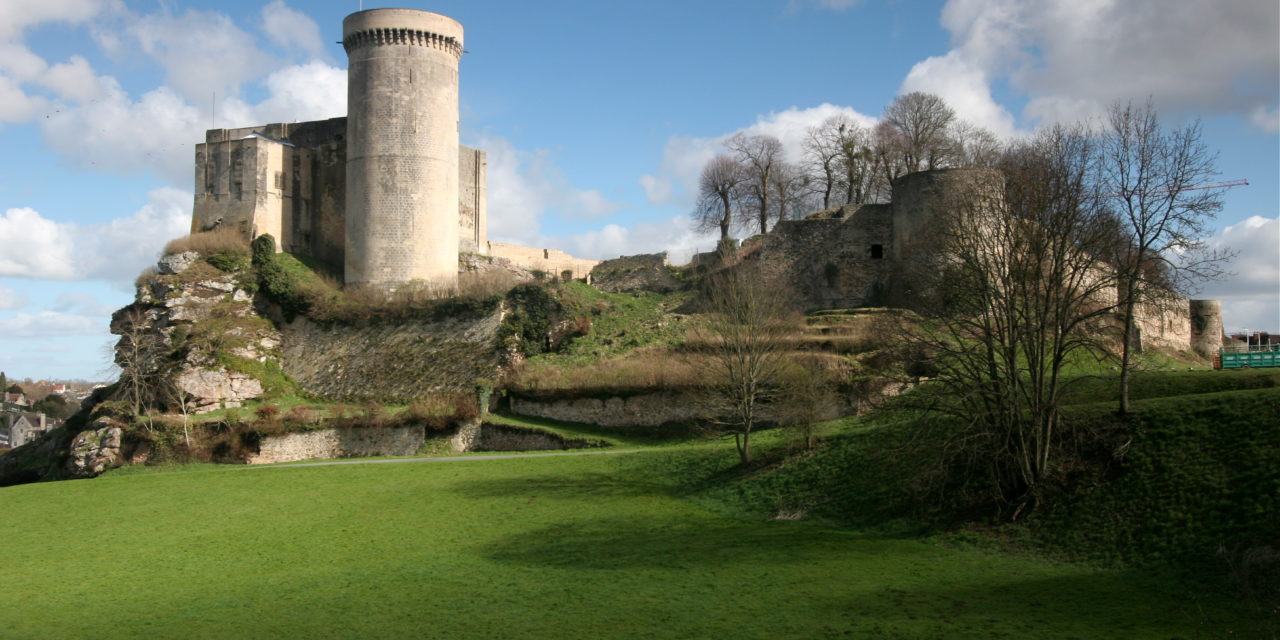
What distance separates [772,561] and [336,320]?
28032mm

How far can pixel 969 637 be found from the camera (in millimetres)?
10781

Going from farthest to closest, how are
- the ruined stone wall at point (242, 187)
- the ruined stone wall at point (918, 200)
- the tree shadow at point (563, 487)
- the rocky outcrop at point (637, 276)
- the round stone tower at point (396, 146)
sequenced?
the rocky outcrop at point (637, 276) < the ruined stone wall at point (242, 187) < the round stone tower at point (396, 146) < the ruined stone wall at point (918, 200) < the tree shadow at point (563, 487)

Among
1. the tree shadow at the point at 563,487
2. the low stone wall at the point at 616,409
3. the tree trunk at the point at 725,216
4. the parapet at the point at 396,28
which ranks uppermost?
the parapet at the point at 396,28

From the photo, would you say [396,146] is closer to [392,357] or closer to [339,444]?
[392,357]

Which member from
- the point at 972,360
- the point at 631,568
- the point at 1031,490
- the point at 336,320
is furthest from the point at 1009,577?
the point at 336,320

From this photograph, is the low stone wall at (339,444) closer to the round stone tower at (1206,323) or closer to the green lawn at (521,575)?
the green lawn at (521,575)

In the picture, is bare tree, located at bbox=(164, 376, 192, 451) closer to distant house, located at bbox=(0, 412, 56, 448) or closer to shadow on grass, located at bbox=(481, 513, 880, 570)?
shadow on grass, located at bbox=(481, 513, 880, 570)

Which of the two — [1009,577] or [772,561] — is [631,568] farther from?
[1009,577]

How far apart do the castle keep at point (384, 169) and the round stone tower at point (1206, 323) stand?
104ft

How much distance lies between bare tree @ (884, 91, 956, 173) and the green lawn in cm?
2520

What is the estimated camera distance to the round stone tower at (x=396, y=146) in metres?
38.0

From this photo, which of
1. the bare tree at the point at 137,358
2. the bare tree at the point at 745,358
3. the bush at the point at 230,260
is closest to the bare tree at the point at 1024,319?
the bare tree at the point at 745,358

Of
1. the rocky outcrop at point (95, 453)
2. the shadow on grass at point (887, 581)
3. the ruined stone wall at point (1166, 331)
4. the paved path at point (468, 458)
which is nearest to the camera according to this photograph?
the shadow on grass at point (887, 581)

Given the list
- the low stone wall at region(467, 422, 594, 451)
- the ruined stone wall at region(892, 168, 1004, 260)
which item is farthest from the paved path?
the ruined stone wall at region(892, 168, 1004, 260)
